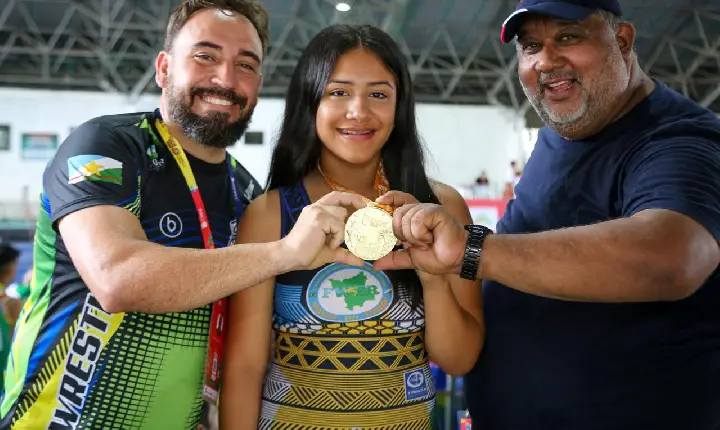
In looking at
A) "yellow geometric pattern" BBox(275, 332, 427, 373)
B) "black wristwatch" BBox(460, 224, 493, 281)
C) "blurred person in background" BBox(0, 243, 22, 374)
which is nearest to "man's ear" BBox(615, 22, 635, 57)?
"black wristwatch" BBox(460, 224, 493, 281)

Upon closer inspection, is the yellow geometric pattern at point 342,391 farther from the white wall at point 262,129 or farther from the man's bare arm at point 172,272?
the white wall at point 262,129

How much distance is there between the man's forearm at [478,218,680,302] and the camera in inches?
57.3

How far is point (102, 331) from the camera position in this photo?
196cm

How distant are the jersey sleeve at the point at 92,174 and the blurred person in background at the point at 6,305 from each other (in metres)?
3.43

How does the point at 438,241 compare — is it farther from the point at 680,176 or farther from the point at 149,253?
the point at 149,253

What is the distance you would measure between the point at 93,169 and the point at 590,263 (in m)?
1.50

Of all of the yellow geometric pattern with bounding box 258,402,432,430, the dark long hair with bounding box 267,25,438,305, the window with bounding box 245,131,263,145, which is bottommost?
the yellow geometric pattern with bounding box 258,402,432,430

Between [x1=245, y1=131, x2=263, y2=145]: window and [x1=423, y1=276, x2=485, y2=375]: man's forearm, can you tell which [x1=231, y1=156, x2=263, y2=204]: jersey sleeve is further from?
[x1=245, y1=131, x2=263, y2=145]: window

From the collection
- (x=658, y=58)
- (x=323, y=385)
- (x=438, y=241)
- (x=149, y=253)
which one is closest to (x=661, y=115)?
(x=438, y=241)

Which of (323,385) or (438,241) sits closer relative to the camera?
(438,241)

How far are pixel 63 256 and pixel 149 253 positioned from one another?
52 centimetres

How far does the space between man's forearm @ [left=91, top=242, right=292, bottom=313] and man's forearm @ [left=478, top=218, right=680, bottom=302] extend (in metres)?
0.63

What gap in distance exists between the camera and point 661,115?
193cm

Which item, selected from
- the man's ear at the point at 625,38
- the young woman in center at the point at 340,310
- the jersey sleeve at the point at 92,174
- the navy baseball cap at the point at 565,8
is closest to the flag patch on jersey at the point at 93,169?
the jersey sleeve at the point at 92,174
